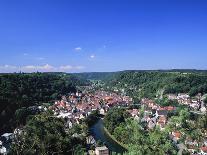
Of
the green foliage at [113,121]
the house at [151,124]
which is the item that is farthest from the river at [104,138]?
the house at [151,124]

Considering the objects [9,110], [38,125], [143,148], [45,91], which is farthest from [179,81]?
[143,148]

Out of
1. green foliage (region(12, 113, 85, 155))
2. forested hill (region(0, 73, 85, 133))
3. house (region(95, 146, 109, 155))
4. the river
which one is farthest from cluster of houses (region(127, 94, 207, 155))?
forested hill (region(0, 73, 85, 133))

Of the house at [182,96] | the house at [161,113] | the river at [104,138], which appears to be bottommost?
the river at [104,138]

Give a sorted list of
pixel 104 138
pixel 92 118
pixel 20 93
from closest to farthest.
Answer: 1. pixel 104 138
2. pixel 92 118
3. pixel 20 93

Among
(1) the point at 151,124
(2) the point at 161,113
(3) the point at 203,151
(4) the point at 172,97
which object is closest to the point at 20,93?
(2) the point at 161,113

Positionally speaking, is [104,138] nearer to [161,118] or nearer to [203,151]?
[203,151]

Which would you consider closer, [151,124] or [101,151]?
[101,151]

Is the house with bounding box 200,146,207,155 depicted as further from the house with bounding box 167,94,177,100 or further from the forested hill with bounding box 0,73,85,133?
the house with bounding box 167,94,177,100

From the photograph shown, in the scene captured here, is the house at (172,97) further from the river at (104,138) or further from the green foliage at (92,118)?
the river at (104,138)

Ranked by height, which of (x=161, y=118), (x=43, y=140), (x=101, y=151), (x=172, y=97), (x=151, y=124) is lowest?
(x=101, y=151)
